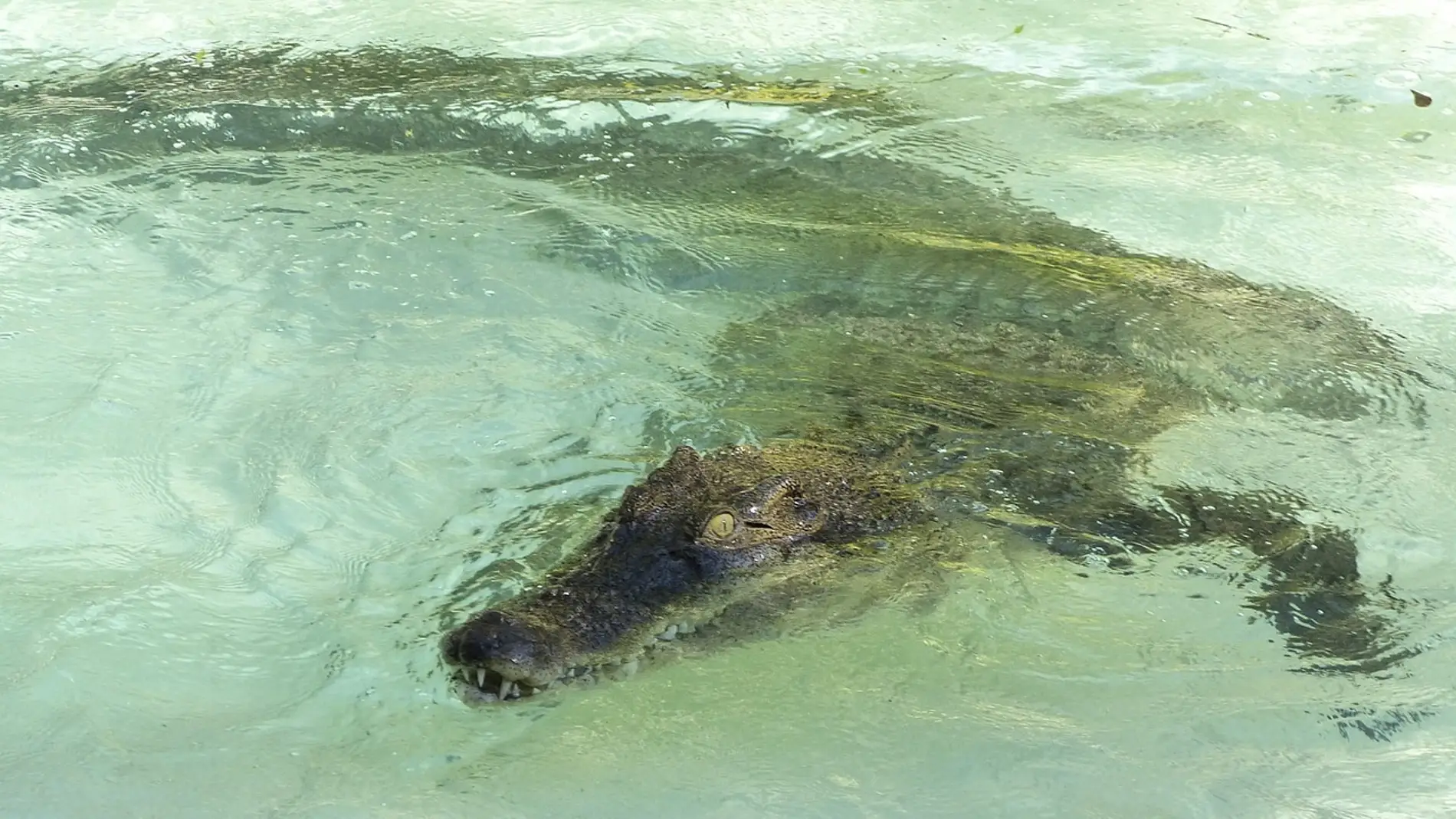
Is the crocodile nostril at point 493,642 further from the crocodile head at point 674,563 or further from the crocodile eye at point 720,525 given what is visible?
the crocodile eye at point 720,525

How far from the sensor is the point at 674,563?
4004 millimetres

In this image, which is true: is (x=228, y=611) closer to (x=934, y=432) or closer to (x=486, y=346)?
(x=486, y=346)

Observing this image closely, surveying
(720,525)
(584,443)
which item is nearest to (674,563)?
(720,525)

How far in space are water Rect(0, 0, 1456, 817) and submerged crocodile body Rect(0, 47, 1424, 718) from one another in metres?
0.11

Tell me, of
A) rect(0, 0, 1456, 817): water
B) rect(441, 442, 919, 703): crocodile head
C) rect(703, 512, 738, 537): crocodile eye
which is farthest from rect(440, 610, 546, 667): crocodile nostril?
rect(703, 512, 738, 537): crocodile eye

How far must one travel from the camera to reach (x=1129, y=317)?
18.2 ft

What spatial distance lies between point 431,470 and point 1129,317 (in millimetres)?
3027

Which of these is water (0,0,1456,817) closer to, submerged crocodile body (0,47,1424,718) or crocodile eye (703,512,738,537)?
submerged crocodile body (0,47,1424,718)

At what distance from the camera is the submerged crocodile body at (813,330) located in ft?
13.3

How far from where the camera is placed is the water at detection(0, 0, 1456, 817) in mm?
3418

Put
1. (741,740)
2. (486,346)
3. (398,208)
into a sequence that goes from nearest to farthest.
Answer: (741,740)
(486,346)
(398,208)

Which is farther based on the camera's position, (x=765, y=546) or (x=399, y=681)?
(x=765, y=546)

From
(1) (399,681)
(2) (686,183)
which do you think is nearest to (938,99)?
(2) (686,183)

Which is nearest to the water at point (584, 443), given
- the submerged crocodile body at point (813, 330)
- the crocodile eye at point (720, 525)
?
the submerged crocodile body at point (813, 330)
